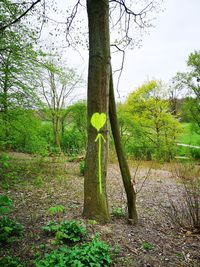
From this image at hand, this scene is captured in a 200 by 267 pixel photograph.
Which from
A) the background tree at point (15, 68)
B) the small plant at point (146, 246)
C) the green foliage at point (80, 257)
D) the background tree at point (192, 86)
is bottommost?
the small plant at point (146, 246)

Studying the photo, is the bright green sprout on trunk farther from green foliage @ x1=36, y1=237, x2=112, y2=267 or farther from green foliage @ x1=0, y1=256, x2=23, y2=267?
green foliage @ x1=0, y1=256, x2=23, y2=267

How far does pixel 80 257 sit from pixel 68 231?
52 cm

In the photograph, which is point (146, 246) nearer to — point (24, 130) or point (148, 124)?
point (24, 130)

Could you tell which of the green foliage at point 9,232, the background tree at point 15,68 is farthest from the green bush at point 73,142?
the green foliage at point 9,232

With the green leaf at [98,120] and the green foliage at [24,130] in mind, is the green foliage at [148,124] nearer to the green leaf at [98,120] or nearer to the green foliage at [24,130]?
the green foliage at [24,130]

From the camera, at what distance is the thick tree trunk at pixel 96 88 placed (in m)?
2.91

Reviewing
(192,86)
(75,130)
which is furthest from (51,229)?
(192,86)

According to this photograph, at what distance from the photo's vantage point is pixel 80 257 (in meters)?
1.91

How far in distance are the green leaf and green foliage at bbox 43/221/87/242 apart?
1.25 m

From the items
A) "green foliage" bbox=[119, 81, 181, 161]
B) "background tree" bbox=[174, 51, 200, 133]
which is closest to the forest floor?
"green foliage" bbox=[119, 81, 181, 161]

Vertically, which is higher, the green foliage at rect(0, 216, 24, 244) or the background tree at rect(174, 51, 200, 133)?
the background tree at rect(174, 51, 200, 133)

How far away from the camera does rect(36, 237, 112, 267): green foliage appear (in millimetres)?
1833

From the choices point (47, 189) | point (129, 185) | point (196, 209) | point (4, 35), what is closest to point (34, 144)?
point (47, 189)

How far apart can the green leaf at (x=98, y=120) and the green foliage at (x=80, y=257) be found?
1436 millimetres
